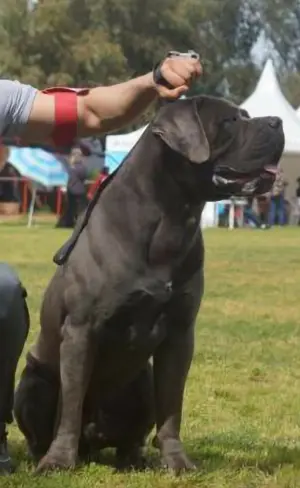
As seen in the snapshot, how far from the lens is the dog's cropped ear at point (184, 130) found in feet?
11.4

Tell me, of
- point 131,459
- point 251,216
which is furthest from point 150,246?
point 251,216

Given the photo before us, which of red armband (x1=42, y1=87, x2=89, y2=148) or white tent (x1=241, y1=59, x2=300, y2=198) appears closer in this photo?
red armband (x1=42, y1=87, x2=89, y2=148)

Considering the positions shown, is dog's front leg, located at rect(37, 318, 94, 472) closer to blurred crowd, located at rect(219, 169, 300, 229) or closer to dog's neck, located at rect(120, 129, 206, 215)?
dog's neck, located at rect(120, 129, 206, 215)

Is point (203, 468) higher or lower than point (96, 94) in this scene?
lower

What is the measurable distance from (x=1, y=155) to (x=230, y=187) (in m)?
0.87

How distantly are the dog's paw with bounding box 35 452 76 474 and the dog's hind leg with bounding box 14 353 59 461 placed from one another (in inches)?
8.7

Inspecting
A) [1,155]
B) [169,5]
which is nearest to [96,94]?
[1,155]

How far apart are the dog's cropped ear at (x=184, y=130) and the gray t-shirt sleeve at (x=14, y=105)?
458 mm

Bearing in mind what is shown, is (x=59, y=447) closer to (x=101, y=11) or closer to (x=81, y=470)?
(x=81, y=470)

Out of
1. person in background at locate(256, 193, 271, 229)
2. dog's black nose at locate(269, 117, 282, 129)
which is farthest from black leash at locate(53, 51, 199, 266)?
person in background at locate(256, 193, 271, 229)

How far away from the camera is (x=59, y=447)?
3.65 m

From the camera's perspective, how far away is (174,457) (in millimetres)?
3779

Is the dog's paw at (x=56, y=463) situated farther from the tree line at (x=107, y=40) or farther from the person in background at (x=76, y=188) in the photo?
the tree line at (x=107, y=40)

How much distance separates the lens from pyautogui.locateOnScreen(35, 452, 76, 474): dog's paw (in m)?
3.64
